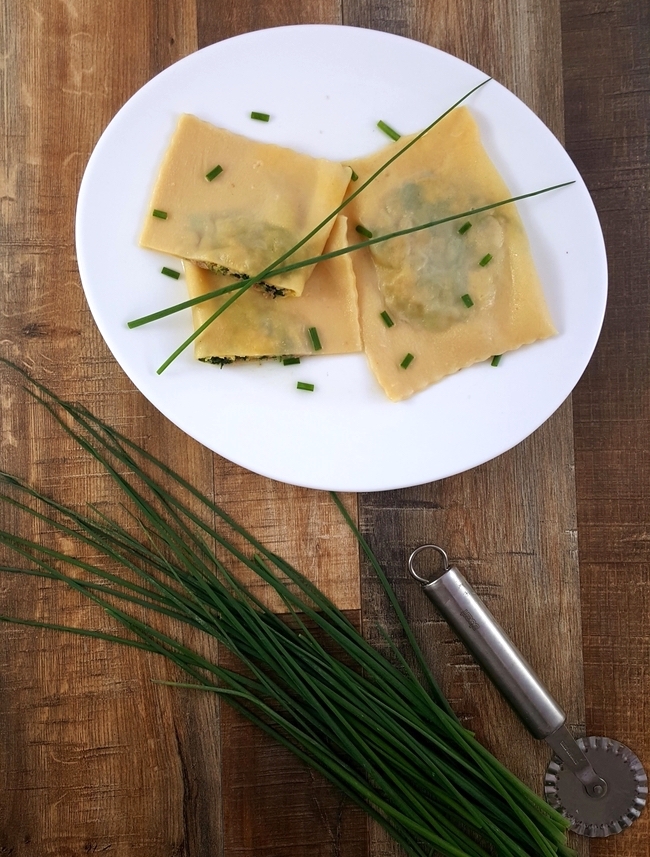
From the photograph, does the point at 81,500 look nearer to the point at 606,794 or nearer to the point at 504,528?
the point at 504,528

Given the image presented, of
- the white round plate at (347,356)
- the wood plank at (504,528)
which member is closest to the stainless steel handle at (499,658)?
the wood plank at (504,528)

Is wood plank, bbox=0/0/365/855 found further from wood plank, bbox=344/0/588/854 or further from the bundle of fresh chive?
wood plank, bbox=344/0/588/854

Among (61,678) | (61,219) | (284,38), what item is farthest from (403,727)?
(284,38)

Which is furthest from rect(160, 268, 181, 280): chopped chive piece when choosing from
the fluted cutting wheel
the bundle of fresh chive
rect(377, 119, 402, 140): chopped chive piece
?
the fluted cutting wheel

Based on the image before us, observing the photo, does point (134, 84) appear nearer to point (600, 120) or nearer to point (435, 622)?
point (600, 120)

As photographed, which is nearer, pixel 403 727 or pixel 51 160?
pixel 403 727

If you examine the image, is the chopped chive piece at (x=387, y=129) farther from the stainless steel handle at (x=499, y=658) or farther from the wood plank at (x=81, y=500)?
the stainless steel handle at (x=499, y=658)
